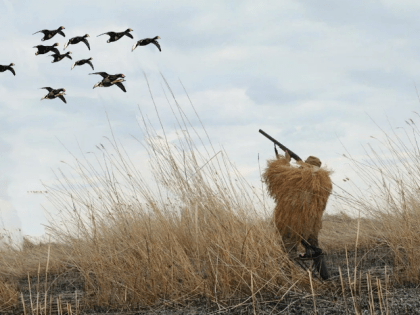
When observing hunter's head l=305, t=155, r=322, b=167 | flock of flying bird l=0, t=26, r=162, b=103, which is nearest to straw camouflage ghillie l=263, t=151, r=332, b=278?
hunter's head l=305, t=155, r=322, b=167

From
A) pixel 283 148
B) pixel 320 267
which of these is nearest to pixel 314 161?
pixel 283 148

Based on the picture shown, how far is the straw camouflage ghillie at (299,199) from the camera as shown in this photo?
2938 millimetres

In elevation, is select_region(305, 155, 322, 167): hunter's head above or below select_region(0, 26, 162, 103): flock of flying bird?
below

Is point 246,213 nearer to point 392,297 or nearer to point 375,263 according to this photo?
point 392,297

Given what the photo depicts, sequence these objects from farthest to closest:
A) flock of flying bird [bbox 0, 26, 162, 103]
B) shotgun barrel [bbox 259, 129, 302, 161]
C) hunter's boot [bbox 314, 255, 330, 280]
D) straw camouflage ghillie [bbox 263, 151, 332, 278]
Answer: flock of flying bird [bbox 0, 26, 162, 103]
shotgun barrel [bbox 259, 129, 302, 161]
hunter's boot [bbox 314, 255, 330, 280]
straw camouflage ghillie [bbox 263, 151, 332, 278]

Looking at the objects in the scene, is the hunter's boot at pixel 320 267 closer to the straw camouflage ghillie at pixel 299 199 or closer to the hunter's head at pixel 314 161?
the straw camouflage ghillie at pixel 299 199

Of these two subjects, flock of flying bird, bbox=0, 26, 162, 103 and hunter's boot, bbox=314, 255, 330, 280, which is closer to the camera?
hunter's boot, bbox=314, 255, 330, 280

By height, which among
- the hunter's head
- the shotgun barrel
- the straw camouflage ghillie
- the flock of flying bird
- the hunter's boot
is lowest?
the hunter's boot

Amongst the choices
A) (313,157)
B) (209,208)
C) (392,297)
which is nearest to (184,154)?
(209,208)

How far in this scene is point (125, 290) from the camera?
8.46 feet

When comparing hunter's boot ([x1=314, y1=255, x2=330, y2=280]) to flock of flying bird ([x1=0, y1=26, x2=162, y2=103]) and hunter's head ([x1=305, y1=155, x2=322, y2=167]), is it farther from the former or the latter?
flock of flying bird ([x1=0, y1=26, x2=162, y2=103])

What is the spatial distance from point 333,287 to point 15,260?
4.35 metres

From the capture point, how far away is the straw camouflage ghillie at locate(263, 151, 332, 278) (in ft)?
9.64

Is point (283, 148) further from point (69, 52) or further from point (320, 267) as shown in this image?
point (69, 52)
